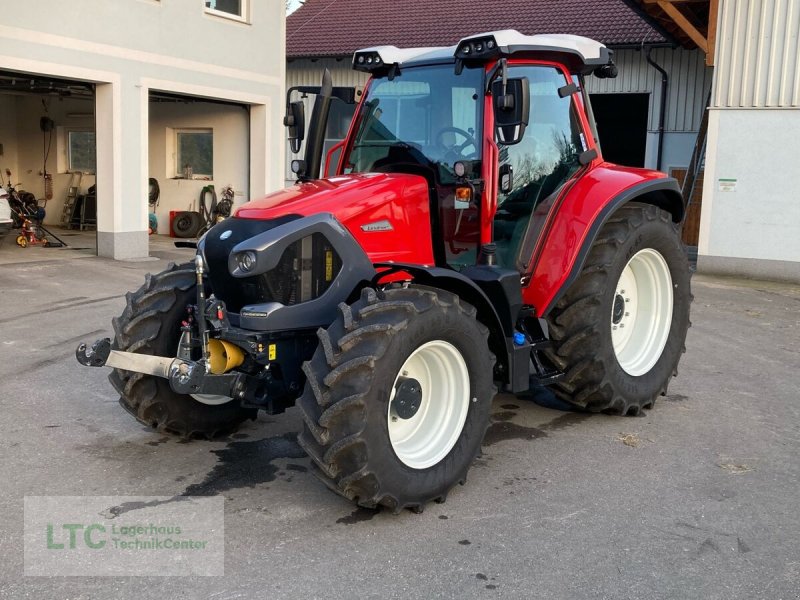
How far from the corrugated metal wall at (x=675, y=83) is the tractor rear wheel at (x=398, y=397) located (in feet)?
50.8

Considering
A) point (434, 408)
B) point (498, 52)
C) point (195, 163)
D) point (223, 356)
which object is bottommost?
point (434, 408)

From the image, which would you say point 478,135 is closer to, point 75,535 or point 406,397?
point 406,397

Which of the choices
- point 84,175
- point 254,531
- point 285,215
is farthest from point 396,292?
point 84,175

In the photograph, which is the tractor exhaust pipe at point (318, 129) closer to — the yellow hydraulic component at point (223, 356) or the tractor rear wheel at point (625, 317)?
the yellow hydraulic component at point (223, 356)

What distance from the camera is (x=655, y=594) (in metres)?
3.47

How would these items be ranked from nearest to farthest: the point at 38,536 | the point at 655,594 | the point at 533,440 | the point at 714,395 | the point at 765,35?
the point at 655,594 < the point at 38,536 < the point at 533,440 < the point at 714,395 < the point at 765,35

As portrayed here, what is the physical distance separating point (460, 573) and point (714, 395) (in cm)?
360

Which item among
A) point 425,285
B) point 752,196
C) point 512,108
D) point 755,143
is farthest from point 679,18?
point 425,285

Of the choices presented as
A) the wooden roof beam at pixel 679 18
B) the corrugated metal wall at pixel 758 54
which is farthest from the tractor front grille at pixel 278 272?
the wooden roof beam at pixel 679 18

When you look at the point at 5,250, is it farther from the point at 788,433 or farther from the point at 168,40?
the point at 788,433

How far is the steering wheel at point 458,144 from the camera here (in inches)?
197

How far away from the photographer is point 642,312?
20.6 feet

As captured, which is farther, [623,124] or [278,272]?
[623,124]

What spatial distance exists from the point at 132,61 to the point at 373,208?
9903 millimetres
